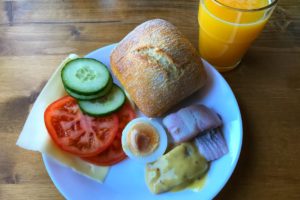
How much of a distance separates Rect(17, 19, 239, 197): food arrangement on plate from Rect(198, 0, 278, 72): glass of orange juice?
14cm

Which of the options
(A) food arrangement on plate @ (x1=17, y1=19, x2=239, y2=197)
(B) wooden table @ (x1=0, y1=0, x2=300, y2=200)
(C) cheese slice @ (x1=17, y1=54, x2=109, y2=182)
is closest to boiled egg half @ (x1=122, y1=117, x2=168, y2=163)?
(A) food arrangement on plate @ (x1=17, y1=19, x2=239, y2=197)

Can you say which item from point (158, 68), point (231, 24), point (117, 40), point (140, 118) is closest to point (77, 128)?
point (140, 118)

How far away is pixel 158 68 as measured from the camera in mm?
1216

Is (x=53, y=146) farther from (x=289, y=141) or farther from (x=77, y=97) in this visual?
(x=289, y=141)

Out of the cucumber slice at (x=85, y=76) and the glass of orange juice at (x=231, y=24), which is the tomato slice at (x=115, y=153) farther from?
the glass of orange juice at (x=231, y=24)

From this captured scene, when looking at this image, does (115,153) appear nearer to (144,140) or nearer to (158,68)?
(144,140)

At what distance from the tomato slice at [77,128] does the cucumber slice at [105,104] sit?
1.0 inches

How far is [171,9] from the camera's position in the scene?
5.37ft

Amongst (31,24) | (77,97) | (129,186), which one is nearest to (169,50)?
(77,97)

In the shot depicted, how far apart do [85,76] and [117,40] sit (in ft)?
1.14

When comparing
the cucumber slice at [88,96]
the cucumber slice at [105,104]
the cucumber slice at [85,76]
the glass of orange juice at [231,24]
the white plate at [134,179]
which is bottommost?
the white plate at [134,179]

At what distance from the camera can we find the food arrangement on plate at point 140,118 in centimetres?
116

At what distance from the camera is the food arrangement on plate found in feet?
3.79

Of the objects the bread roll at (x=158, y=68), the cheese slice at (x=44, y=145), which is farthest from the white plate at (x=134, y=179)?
the bread roll at (x=158, y=68)
